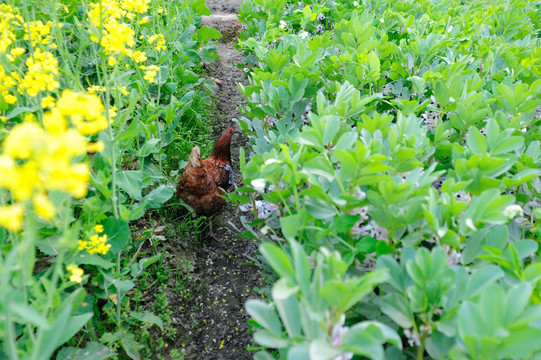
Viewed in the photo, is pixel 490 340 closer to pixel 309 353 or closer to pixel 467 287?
pixel 467 287

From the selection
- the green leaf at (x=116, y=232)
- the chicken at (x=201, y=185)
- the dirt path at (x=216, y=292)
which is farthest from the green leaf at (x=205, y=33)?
the green leaf at (x=116, y=232)

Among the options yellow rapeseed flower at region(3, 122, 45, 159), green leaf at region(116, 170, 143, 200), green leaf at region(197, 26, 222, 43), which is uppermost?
yellow rapeseed flower at region(3, 122, 45, 159)

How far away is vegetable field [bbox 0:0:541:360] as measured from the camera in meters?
0.87

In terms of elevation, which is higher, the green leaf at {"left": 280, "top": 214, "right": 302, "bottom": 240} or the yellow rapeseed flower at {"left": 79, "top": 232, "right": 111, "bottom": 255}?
the green leaf at {"left": 280, "top": 214, "right": 302, "bottom": 240}

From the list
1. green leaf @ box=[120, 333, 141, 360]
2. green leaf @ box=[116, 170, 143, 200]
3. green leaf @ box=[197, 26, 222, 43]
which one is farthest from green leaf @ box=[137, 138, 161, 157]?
green leaf @ box=[197, 26, 222, 43]

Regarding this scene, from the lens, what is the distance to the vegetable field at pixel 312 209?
0.87m

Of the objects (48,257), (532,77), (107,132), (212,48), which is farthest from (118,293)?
(212,48)

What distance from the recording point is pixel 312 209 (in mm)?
1199

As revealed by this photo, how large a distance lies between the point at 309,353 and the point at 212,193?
6.45ft

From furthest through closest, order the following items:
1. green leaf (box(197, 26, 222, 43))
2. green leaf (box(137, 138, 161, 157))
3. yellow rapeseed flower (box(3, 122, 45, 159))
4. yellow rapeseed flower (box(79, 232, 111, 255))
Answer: green leaf (box(197, 26, 222, 43)), green leaf (box(137, 138, 161, 157)), yellow rapeseed flower (box(79, 232, 111, 255)), yellow rapeseed flower (box(3, 122, 45, 159))

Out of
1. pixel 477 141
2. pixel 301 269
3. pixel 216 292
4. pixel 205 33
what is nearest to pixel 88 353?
pixel 216 292

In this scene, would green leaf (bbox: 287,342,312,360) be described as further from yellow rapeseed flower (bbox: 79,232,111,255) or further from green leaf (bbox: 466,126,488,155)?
yellow rapeseed flower (bbox: 79,232,111,255)

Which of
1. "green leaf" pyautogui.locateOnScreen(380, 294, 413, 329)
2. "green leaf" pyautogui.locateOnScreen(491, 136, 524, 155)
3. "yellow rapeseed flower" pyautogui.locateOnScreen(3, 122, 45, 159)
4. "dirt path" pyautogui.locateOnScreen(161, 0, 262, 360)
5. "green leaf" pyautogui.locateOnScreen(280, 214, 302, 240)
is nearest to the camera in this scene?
"yellow rapeseed flower" pyautogui.locateOnScreen(3, 122, 45, 159)

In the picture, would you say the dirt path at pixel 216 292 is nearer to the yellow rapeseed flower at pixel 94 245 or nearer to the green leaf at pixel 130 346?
the green leaf at pixel 130 346
